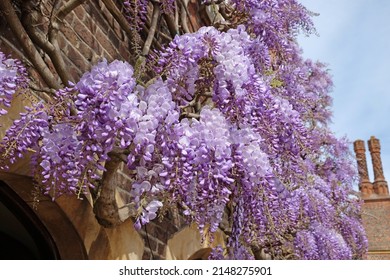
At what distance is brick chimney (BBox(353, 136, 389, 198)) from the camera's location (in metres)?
27.7

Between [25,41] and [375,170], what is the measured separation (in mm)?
29954

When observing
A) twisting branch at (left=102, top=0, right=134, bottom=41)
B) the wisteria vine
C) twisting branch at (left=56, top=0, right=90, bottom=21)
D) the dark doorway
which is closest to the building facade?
twisting branch at (left=102, top=0, right=134, bottom=41)

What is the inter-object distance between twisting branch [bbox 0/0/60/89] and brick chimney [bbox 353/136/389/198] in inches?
1041

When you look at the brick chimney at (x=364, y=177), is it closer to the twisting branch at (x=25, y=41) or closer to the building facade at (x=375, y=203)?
the building facade at (x=375, y=203)

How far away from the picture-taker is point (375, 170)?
96.7 feet

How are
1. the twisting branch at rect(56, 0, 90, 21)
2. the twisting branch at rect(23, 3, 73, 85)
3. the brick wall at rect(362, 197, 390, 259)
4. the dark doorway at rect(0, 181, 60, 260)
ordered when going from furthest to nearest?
the brick wall at rect(362, 197, 390, 259) < the dark doorway at rect(0, 181, 60, 260) < the twisting branch at rect(56, 0, 90, 21) < the twisting branch at rect(23, 3, 73, 85)

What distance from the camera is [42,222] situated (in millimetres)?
2766

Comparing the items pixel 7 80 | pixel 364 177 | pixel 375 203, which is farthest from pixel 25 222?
pixel 364 177

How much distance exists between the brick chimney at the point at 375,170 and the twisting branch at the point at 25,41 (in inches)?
1041

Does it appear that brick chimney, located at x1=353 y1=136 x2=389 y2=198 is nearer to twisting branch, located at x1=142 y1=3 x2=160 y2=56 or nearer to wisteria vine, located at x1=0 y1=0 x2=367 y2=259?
twisting branch, located at x1=142 y1=3 x2=160 y2=56

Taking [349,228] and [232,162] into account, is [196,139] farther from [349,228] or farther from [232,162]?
[349,228]

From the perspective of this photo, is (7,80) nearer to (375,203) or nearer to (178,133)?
(178,133)

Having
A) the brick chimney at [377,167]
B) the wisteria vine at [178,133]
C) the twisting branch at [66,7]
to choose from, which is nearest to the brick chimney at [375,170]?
the brick chimney at [377,167]

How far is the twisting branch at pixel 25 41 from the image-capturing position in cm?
223
